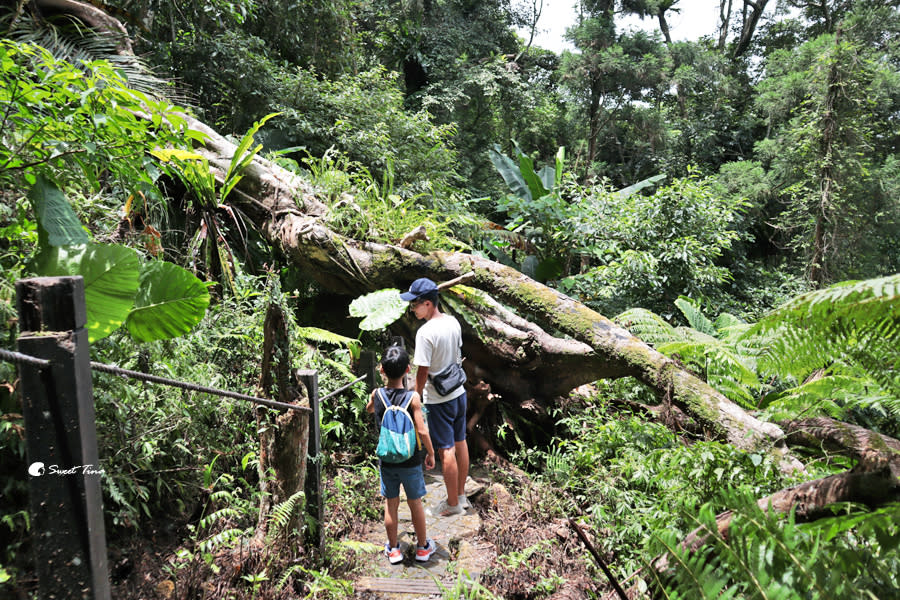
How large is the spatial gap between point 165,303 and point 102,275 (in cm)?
47

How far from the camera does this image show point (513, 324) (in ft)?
16.5

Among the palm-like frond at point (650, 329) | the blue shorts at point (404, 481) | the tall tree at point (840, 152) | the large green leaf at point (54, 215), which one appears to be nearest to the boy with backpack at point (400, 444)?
the blue shorts at point (404, 481)

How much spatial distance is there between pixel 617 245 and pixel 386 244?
3.81m

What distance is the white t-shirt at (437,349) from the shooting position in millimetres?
3529

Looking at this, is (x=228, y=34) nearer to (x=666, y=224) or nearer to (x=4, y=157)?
(x=4, y=157)

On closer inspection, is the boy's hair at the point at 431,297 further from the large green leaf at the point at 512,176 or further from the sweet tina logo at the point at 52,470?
the large green leaf at the point at 512,176

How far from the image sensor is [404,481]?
9.90 feet

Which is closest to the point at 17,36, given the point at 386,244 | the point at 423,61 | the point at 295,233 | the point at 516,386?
the point at 295,233

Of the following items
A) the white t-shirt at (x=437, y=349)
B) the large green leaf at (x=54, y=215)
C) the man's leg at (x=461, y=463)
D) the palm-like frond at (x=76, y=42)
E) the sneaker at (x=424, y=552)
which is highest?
the palm-like frond at (x=76, y=42)

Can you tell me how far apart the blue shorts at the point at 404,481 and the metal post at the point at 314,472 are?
39 centimetres

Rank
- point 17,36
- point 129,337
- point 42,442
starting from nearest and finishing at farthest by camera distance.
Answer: point 42,442 → point 129,337 → point 17,36

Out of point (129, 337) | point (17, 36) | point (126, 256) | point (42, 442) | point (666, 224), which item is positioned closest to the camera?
point (42, 442)

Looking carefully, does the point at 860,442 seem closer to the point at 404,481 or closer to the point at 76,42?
the point at 404,481

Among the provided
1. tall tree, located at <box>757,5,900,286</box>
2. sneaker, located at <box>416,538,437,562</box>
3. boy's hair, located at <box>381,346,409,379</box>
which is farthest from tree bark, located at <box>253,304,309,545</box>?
tall tree, located at <box>757,5,900,286</box>
